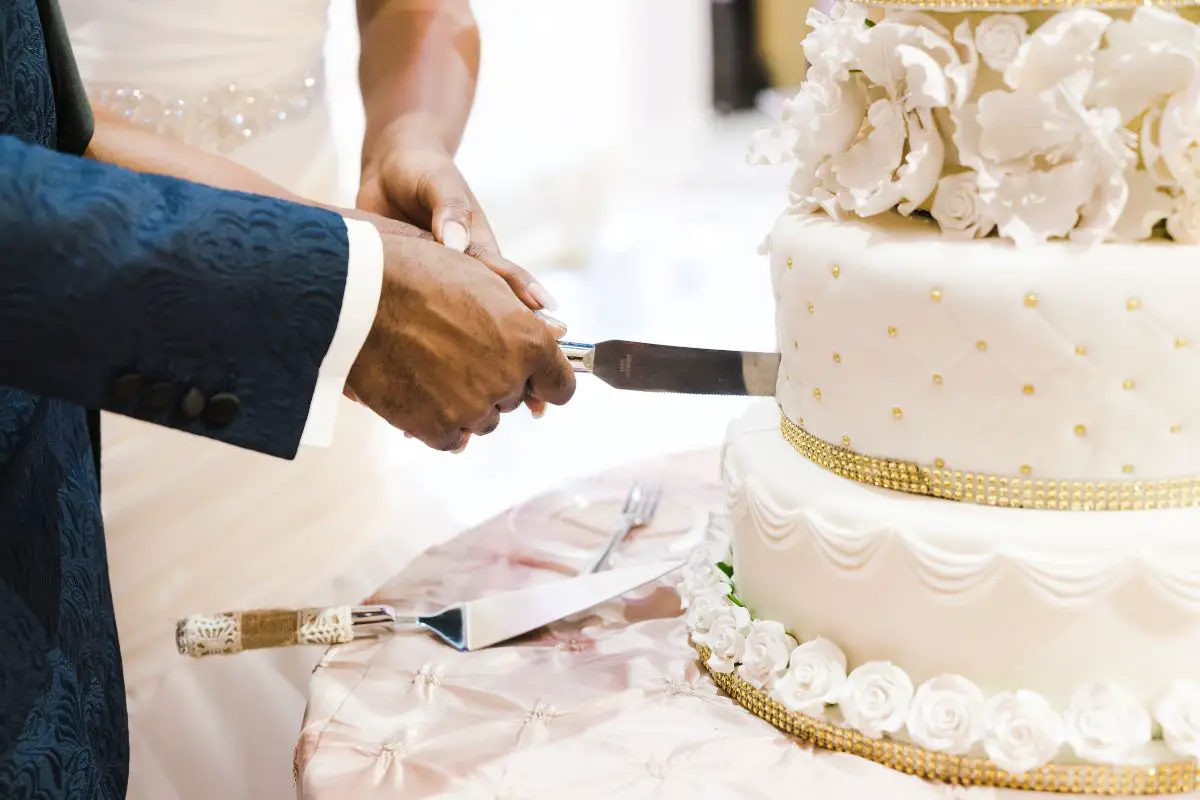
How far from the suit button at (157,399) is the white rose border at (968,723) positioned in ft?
2.22

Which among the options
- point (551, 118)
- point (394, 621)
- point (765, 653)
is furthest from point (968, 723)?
point (551, 118)

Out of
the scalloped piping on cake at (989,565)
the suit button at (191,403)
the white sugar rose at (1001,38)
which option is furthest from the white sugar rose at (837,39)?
the suit button at (191,403)

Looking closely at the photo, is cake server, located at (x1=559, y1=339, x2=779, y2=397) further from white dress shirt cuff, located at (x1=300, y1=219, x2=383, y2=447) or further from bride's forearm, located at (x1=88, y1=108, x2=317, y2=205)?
bride's forearm, located at (x1=88, y1=108, x2=317, y2=205)

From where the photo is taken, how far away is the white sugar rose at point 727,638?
1406 mm

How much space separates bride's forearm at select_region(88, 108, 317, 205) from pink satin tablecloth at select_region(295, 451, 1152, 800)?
62 centimetres

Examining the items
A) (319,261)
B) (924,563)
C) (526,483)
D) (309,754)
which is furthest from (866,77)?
(526,483)

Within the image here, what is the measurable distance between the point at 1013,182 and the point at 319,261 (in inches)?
25.0

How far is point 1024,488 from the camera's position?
120cm

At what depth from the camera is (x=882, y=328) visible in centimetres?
123

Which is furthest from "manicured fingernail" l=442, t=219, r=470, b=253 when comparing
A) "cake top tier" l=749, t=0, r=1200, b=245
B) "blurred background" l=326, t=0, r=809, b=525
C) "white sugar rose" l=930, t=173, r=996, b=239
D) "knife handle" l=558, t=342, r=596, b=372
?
"blurred background" l=326, t=0, r=809, b=525

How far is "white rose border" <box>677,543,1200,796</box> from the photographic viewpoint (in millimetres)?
1176

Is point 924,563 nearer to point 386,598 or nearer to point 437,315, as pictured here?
point 437,315

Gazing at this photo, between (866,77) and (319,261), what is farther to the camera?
(866,77)

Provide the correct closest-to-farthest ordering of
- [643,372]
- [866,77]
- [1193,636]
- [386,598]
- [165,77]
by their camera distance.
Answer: [1193,636]
[866,77]
[643,372]
[386,598]
[165,77]
